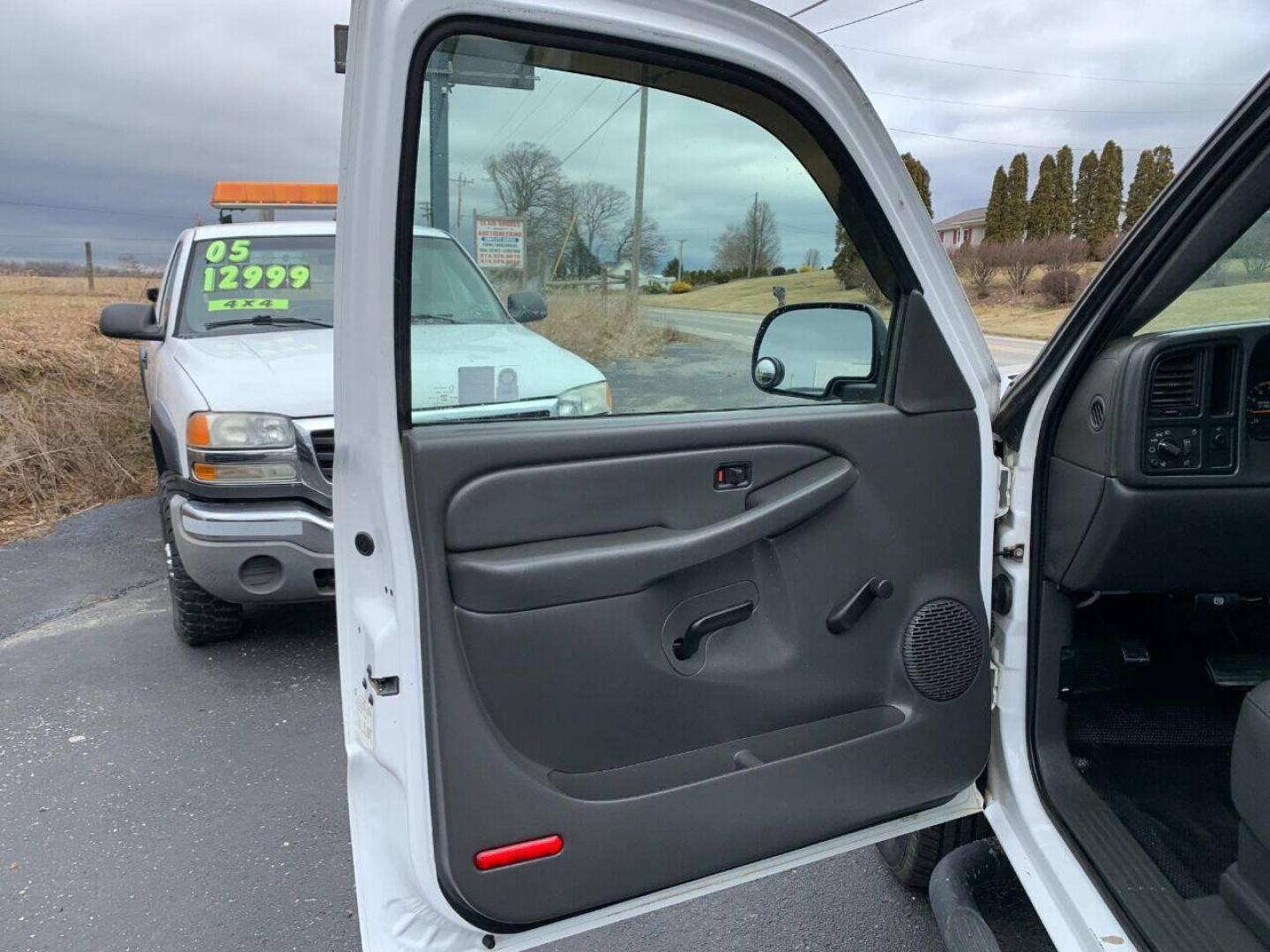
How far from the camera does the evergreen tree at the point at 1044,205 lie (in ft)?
9.68

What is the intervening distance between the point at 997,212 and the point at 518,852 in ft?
9.22

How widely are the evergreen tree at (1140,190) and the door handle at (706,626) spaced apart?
3.49 feet

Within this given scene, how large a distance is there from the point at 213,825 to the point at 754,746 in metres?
2.12

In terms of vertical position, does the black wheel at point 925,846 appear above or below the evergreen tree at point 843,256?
below

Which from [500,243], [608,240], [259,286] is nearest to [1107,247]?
[608,240]

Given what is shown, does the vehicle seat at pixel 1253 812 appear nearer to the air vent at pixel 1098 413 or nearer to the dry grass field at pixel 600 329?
the air vent at pixel 1098 413

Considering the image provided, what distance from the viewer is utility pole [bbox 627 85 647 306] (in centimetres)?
168

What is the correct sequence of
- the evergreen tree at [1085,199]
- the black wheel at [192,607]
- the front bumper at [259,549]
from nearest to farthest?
the evergreen tree at [1085,199], the front bumper at [259,549], the black wheel at [192,607]

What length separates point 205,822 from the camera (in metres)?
3.04

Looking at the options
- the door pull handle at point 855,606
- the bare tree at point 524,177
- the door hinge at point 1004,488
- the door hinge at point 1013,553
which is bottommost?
the door pull handle at point 855,606

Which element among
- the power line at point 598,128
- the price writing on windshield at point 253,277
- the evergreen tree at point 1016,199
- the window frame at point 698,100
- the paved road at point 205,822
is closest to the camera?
the window frame at point 698,100

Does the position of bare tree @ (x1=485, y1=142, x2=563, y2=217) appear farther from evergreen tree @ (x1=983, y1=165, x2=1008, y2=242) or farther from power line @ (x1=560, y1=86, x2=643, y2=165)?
evergreen tree @ (x1=983, y1=165, x2=1008, y2=242)

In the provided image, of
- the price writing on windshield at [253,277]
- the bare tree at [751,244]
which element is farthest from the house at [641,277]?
the price writing on windshield at [253,277]

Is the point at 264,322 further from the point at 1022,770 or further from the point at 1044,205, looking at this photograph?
the point at 1022,770
